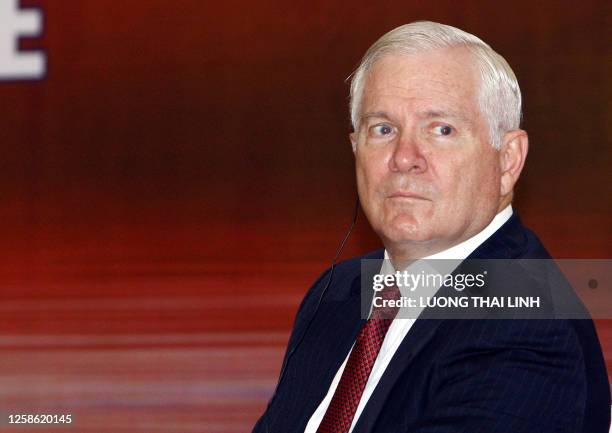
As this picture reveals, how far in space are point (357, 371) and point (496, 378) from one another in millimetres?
272

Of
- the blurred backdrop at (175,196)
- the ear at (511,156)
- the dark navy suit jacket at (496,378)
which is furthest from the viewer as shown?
the blurred backdrop at (175,196)

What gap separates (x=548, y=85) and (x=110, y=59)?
Answer: 4.62 ft

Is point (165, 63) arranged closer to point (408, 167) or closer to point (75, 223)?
point (75, 223)

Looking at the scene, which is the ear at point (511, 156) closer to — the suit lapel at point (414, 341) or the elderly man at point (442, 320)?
the elderly man at point (442, 320)

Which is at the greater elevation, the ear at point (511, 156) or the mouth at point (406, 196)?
the ear at point (511, 156)

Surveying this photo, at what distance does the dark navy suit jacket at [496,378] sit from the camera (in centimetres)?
121

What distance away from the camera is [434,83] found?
1438mm

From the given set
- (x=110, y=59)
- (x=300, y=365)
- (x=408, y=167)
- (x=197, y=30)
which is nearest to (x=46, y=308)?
(x=110, y=59)

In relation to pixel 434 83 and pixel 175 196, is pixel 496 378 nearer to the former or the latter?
pixel 434 83

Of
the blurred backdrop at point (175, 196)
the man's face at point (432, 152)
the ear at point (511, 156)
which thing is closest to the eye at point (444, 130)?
the man's face at point (432, 152)

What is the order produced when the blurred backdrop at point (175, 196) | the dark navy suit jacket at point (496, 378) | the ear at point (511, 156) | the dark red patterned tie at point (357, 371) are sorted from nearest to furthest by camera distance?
the dark navy suit jacket at point (496, 378) → the dark red patterned tie at point (357, 371) → the ear at point (511, 156) → the blurred backdrop at point (175, 196)

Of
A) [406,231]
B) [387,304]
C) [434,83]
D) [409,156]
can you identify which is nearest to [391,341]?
[387,304]

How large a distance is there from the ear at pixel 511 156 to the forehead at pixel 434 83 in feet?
0.30

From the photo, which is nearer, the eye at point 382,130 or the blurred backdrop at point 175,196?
the eye at point 382,130
